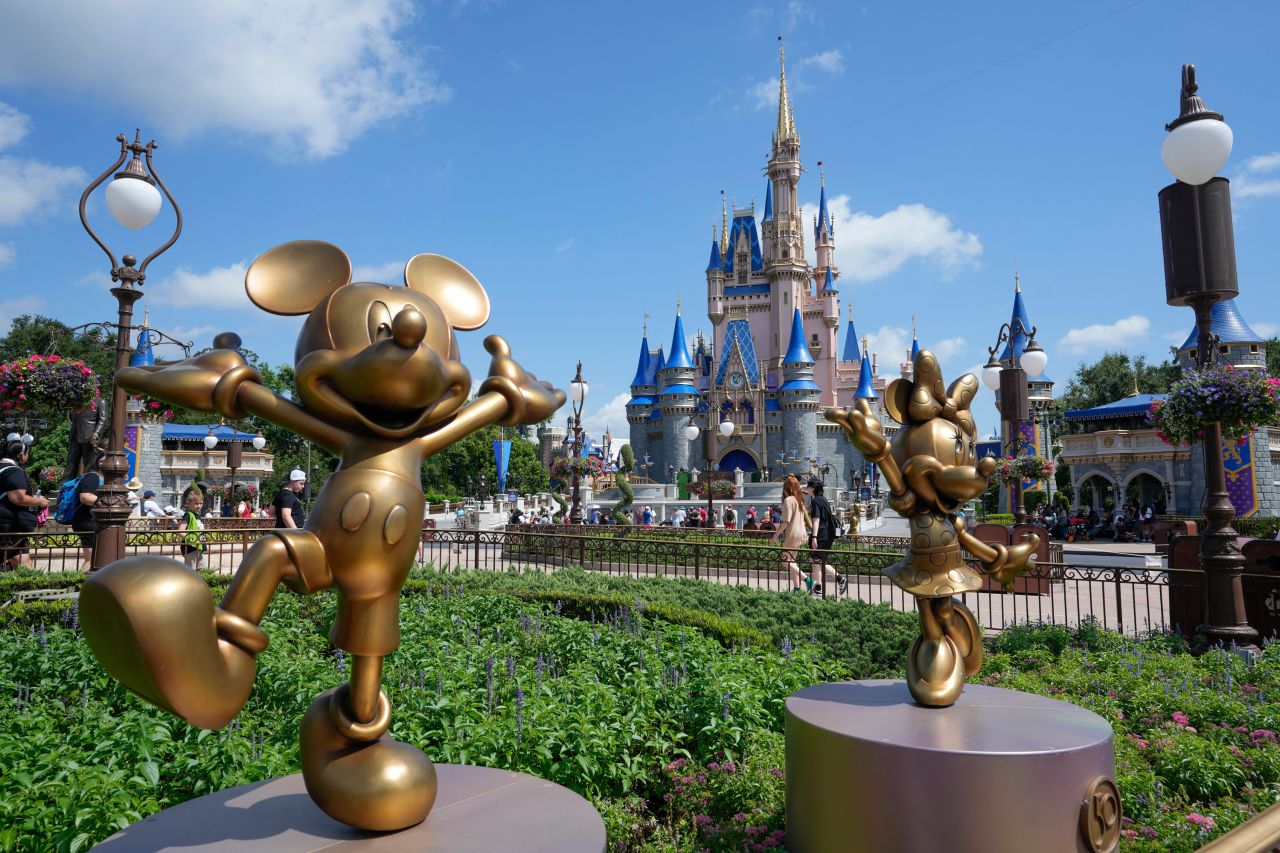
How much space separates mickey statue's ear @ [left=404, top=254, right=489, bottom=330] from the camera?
247 centimetres

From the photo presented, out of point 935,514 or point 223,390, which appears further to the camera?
point 935,514

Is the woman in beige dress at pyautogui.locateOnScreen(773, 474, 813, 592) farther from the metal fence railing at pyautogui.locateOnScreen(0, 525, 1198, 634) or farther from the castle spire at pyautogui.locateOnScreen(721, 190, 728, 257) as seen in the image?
the castle spire at pyautogui.locateOnScreen(721, 190, 728, 257)

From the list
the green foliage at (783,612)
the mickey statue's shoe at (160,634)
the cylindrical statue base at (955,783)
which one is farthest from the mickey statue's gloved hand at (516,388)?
the green foliage at (783,612)

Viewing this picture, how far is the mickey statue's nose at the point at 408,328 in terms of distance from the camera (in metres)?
1.88

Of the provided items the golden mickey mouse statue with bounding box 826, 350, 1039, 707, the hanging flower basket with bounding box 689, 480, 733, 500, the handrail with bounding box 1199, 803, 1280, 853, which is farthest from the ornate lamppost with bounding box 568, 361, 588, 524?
the hanging flower basket with bounding box 689, 480, 733, 500

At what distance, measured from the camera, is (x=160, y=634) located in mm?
1455

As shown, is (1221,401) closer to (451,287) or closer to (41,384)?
(451,287)

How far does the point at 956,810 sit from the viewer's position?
253cm

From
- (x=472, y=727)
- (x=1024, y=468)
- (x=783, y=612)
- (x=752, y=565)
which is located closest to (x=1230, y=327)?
(x=1024, y=468)

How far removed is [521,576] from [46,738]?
711cm

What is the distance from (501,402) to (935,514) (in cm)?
204

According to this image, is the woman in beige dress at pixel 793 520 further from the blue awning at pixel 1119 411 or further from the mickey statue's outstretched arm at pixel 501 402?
the blue awning at pixel 1119 411

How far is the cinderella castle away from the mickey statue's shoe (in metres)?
54.2

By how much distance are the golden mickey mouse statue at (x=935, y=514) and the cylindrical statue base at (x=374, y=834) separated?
1755 millimetres
